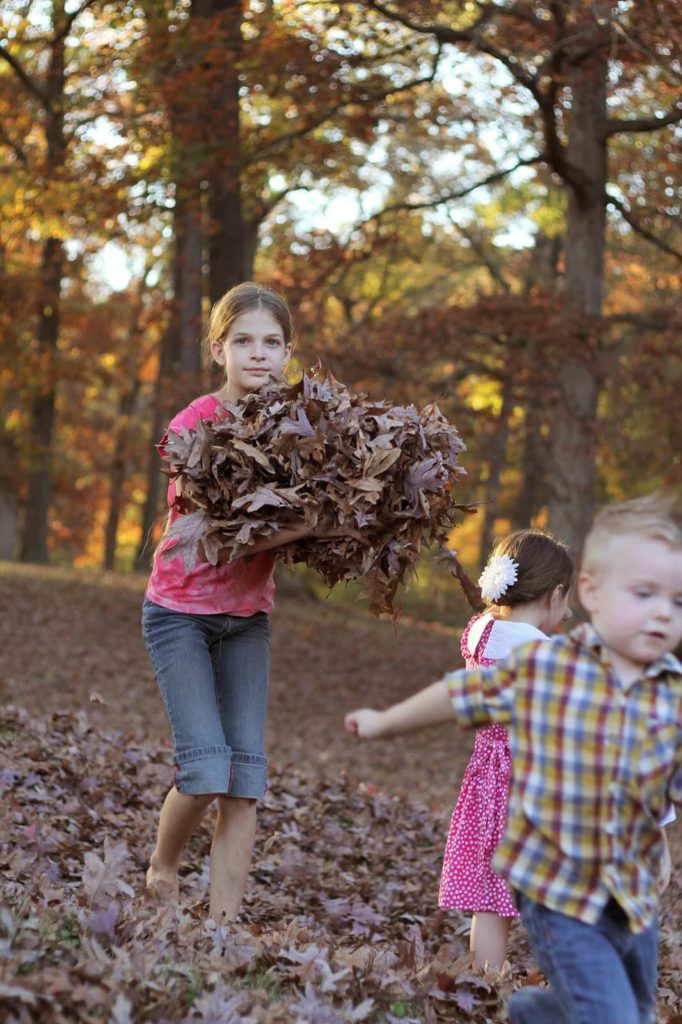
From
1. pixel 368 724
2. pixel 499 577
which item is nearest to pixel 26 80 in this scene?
pixel 499 577

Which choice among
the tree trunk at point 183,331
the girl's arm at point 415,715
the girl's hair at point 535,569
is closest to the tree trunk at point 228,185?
the tree trunk at point 183,331

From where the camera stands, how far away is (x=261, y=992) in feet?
12.2

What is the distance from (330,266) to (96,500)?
2394cm

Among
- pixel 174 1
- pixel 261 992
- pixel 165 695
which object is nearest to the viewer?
pixel 261 992

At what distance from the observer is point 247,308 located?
533cm

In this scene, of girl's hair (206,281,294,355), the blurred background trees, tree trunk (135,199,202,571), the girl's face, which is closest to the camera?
the girl's face

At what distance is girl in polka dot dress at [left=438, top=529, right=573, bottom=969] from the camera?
5.00 meters

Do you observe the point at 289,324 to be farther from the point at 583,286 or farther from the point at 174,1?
the point at 174,1

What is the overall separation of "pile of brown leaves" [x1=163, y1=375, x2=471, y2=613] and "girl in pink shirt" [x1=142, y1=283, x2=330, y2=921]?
0.33ft

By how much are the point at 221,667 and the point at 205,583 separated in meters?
0.36

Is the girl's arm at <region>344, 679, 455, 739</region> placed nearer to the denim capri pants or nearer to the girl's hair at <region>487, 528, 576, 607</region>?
the denim capri pants

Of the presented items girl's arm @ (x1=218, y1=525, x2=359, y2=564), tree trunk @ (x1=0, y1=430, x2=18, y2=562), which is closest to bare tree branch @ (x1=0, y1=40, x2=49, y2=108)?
tree trunk @ (x1=0, y1=430, x2=18, y2=562)

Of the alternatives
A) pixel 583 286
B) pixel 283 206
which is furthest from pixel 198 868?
pixel 283 206

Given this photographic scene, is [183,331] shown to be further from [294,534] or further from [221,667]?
[294,534]
